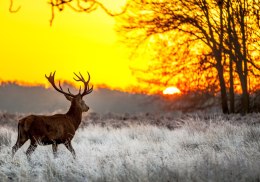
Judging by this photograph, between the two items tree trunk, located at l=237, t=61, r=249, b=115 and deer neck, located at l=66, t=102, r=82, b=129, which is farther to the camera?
tree trunk, located at l=237, t=61, r=249, b=115

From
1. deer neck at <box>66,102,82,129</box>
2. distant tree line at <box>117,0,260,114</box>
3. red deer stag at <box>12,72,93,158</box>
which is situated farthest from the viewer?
distant tree line at <box>117,0,260,114</box>

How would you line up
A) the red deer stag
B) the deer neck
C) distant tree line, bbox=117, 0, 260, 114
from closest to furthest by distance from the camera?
the red deer stag, the deer neck, distant tree line, bbox=117, 0, 260, 114

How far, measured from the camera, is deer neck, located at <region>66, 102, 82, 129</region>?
11.9 metres

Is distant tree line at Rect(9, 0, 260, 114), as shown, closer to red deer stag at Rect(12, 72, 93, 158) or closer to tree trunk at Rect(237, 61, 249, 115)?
tree trunk at Rect(237, 61, 249, 115)

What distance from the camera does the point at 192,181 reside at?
684 centimetres

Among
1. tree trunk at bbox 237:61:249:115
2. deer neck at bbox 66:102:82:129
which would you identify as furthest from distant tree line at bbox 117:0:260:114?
deer neck at bbox 66:102:82:129

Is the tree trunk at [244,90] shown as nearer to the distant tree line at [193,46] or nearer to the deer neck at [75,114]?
the distant tree line at [193,46]

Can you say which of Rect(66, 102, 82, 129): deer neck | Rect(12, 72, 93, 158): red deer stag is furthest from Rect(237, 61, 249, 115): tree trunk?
Rect(12, 72, 93, 158): red deer stag

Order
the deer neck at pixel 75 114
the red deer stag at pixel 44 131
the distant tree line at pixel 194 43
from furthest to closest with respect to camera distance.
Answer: the distant tree line at pixel 194 43
the deer neck at pixel 75 114
the red deer stag at pixel 44 131

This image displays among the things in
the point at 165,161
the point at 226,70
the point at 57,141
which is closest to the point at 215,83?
the point at 226,70

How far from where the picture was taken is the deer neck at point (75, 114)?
11.9 meters

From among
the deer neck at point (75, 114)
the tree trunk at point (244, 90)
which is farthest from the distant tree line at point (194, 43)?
the deer neck at point (75, 114)

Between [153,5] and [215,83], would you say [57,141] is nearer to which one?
[153,5]

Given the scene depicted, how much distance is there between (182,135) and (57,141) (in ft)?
15.7
